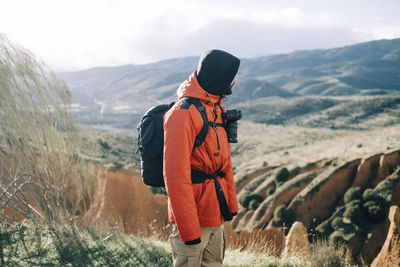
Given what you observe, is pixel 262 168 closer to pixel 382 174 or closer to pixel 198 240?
pixel 382 174

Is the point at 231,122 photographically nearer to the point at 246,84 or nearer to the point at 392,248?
the point at 392,248

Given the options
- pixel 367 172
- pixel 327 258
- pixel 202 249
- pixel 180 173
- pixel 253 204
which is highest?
pixel 180 173

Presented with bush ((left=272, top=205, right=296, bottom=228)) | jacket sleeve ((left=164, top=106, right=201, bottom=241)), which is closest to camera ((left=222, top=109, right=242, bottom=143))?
jacket sleeve ((left=164, top=106, right=201, bottom=241))

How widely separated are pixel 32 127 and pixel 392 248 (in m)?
6.83

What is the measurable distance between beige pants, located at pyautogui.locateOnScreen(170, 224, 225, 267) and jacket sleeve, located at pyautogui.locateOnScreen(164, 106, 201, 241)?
0.60ft

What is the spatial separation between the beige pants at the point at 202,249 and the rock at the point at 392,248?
3.53 m

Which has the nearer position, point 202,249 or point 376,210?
point 202,249

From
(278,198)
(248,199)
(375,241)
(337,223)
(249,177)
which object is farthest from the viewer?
(249,177)

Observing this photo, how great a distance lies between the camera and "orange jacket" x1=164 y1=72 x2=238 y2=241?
1.82m

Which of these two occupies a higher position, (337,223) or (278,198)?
(337,223)

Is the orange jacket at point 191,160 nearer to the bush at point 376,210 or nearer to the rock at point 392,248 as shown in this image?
the rock at point 392,248

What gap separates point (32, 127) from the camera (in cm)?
362

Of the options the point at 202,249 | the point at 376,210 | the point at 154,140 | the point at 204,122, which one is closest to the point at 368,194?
the point at 376,210

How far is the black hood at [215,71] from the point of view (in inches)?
83.4
